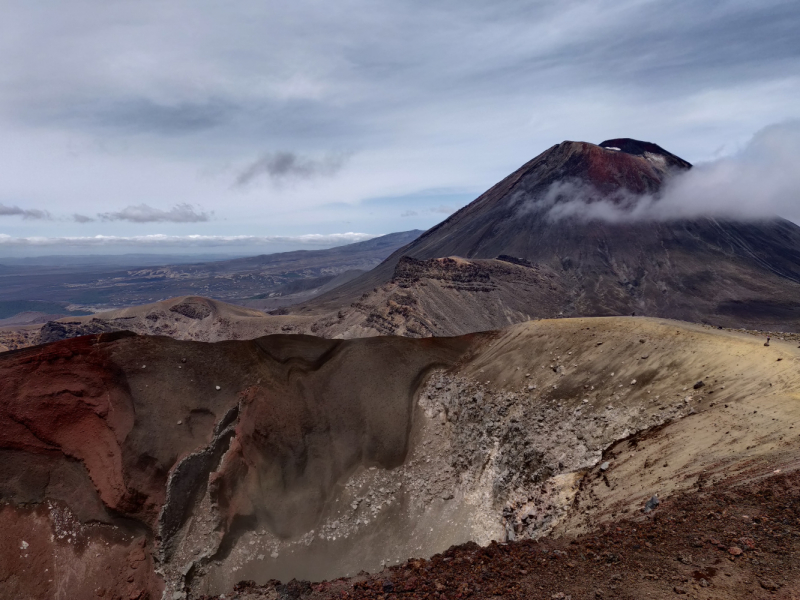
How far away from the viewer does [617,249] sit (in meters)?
114

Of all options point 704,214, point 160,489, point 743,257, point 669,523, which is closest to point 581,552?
point 669,523

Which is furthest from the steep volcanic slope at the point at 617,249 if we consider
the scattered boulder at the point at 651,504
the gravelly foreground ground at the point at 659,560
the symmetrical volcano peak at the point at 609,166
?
the gravelly foreground ground at the point at 659,560

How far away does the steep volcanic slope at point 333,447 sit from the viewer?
1752cm

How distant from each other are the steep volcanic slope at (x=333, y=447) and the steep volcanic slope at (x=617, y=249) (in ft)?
139

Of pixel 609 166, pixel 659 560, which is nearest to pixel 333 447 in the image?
pixel 659 560

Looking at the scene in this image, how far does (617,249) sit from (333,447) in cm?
10972

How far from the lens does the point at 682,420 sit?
17.7 m

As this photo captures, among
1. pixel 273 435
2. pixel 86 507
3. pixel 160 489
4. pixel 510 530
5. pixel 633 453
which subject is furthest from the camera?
pixel 273 435

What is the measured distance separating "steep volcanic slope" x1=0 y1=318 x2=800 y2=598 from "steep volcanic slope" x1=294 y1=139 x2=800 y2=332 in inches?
1663

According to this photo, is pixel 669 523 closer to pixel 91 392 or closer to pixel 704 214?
pixel 91 392

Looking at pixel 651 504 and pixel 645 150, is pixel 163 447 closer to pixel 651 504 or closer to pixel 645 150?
pixel 651 504

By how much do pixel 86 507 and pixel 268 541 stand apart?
8364mm

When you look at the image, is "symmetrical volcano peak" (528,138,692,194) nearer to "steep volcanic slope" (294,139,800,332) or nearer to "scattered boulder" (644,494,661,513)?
"steep volcanic slope" (294,139,800,332)

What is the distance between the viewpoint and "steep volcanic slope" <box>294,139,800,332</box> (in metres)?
88.4
